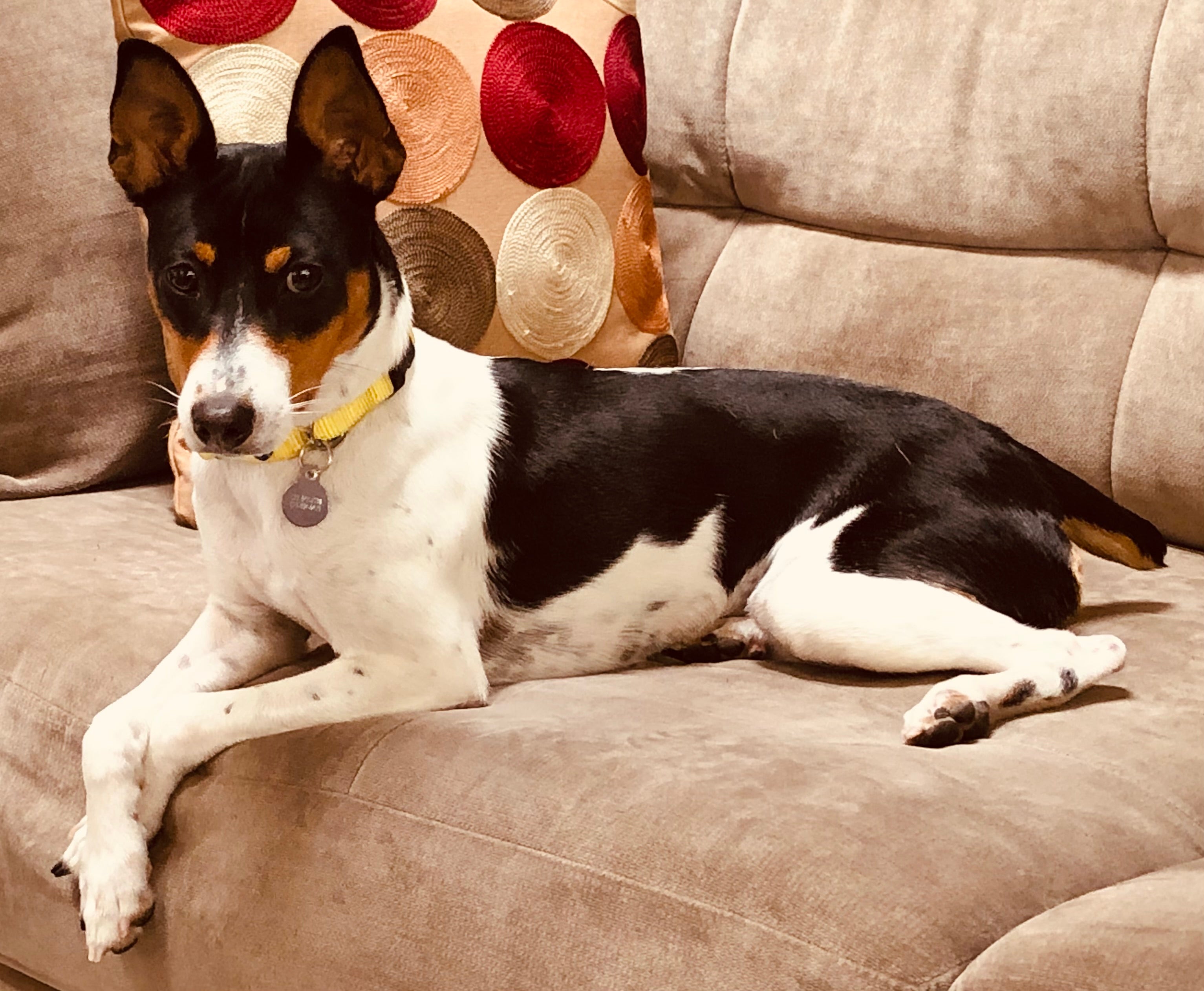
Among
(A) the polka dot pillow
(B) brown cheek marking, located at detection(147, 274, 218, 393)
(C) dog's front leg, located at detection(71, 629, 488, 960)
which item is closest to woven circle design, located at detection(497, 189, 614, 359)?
(A) the polka dot pillow

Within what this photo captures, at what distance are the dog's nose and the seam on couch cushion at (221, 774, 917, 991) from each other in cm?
36

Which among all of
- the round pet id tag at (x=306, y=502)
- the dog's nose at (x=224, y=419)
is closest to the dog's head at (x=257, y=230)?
the dog's nose at (x=224, y=419)

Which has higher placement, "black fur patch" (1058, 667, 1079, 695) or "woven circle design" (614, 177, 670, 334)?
"woven circle design" (614, 177, 670, 334)

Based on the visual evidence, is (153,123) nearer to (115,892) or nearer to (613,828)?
(115,892)

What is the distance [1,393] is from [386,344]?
0.84 meters

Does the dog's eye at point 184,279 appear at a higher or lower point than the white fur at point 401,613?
higher

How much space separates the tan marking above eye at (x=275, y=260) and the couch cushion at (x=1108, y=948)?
39.8 inches

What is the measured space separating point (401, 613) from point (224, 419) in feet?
1.05

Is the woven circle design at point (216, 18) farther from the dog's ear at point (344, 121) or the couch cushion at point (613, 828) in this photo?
the couch cushion at point (613, 828)

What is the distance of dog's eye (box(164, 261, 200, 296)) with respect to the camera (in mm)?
1736

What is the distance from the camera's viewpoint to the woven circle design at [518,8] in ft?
8.20

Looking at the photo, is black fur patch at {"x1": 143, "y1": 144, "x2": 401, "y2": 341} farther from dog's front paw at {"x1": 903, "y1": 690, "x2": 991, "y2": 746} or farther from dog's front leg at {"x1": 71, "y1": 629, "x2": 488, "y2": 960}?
dog's front paw at {"x1": 903, "y1": 690, "x2": 991, "y2": 746}

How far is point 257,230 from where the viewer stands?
5.66ft

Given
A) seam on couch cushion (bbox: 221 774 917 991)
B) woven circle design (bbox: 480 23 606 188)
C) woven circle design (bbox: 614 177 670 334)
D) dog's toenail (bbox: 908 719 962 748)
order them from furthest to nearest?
1. woven circle design (bbox: 614 177 670 334)
2. woven circle design (bbox: 480 23 606 188)
3. dog's toenail (bbox: 908 719 962 748)
4. seam on couch cushion (bbox: 221 774 917 991)
